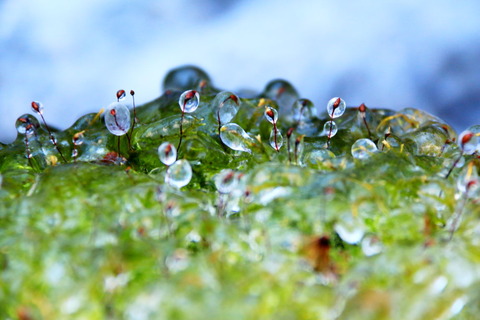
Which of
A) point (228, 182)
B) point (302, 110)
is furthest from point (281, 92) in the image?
point (228, 182)

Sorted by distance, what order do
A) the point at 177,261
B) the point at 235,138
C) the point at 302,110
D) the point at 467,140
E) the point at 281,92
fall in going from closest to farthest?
the point at 177,261 → the point at 467,140 → the point at 235,138 → the point at 302,110 → the point at 281,92

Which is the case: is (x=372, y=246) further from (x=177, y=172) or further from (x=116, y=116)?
(x=116, y=116)

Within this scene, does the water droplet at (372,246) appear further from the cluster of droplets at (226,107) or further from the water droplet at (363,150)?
the cluster of droplets at (226,107)

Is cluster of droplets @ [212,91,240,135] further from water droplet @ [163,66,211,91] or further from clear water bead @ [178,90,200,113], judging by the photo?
water droplet @ [163,66,211,91]

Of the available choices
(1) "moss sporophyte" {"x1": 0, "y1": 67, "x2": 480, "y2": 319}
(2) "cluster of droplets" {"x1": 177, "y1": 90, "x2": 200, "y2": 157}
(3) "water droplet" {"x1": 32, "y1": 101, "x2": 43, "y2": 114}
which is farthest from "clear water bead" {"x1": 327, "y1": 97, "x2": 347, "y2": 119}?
(3) "water droplet" {"x1": 32, "y1": 101, "x2": 43, "y2": 114}

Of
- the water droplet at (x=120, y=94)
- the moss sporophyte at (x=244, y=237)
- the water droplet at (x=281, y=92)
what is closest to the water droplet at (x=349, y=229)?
the moss sporophyte at (x=244, y=237)
